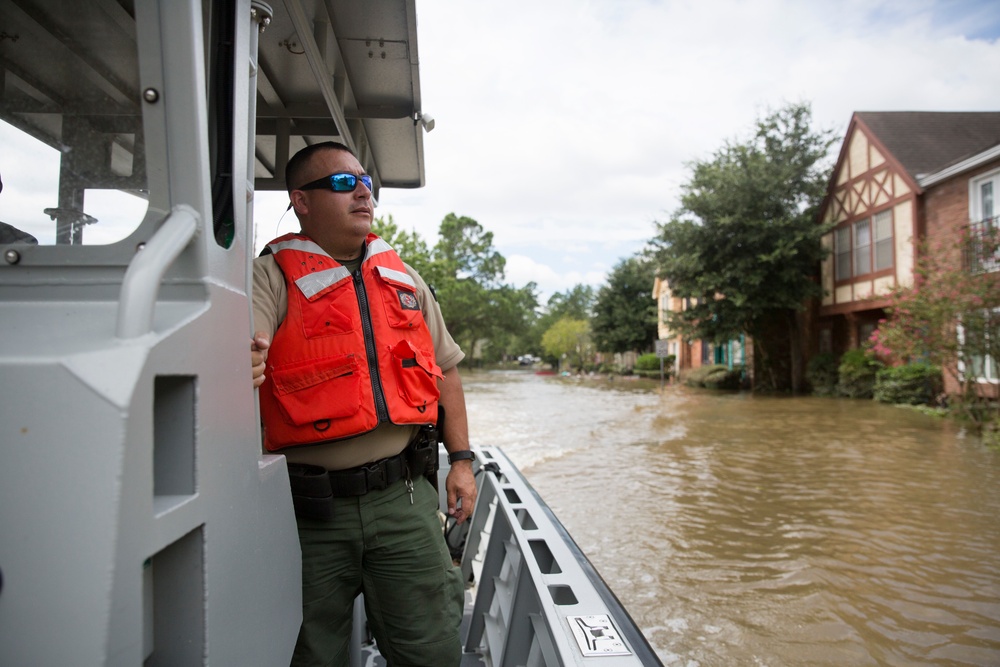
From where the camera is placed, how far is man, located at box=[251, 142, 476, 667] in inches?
69.2

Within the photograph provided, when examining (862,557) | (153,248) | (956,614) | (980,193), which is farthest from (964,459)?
(153,248)

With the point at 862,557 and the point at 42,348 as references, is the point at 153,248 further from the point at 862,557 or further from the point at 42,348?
the point at 862,557

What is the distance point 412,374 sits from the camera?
189cm

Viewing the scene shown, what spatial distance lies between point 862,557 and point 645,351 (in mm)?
35895

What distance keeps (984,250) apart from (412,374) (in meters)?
13.6

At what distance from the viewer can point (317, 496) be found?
5.80 feet

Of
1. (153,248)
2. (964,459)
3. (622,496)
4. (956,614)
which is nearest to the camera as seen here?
Result: (153,248)

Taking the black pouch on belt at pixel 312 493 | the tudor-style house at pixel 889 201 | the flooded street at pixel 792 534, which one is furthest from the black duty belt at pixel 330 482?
the tudor-style house at pixel 889 201

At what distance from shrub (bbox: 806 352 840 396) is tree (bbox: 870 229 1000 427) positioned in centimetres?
688

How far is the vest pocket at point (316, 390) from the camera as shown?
5.67 ft

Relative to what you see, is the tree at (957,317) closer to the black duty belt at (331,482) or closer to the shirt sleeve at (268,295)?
the black duty belt at (331,482)

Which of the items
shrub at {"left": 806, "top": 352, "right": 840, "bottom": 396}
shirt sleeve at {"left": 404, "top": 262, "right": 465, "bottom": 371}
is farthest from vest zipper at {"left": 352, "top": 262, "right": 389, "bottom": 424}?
shrub at {"left": 806, "top": 352, "right": 840, "bottom": 396}

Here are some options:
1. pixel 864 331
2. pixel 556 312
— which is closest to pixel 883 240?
pixel 864 331

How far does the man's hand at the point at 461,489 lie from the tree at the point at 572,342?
1687 inches
